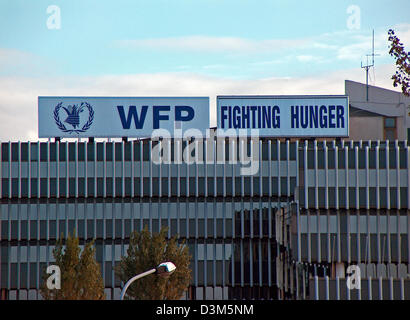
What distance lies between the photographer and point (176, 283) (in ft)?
226

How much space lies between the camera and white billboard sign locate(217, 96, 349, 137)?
304 ft

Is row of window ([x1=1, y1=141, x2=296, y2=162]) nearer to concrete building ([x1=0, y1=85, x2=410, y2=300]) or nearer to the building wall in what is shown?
concrete building ([x1=0, y1=85, x2=410, y2=300])

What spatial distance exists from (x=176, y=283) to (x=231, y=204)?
37951mm

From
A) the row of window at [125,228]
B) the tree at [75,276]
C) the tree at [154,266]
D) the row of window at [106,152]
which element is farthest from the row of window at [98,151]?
the tree at [75,276]

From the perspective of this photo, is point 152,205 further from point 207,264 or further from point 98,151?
point 207,264

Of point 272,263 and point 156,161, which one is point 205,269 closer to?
point 272,263

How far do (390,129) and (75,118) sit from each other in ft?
153

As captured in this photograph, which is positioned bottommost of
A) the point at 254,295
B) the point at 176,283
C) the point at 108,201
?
the point at 254,295

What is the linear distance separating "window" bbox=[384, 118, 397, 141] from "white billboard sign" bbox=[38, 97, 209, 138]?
105 ft

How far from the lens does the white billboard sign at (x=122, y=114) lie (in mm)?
93000

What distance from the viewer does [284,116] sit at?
3701 inches

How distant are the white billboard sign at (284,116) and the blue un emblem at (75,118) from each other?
15798mm

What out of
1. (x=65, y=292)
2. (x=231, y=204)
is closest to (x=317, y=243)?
(x=231, y=204)

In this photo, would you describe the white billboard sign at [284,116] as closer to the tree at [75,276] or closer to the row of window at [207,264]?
the row of window at [207,264]
